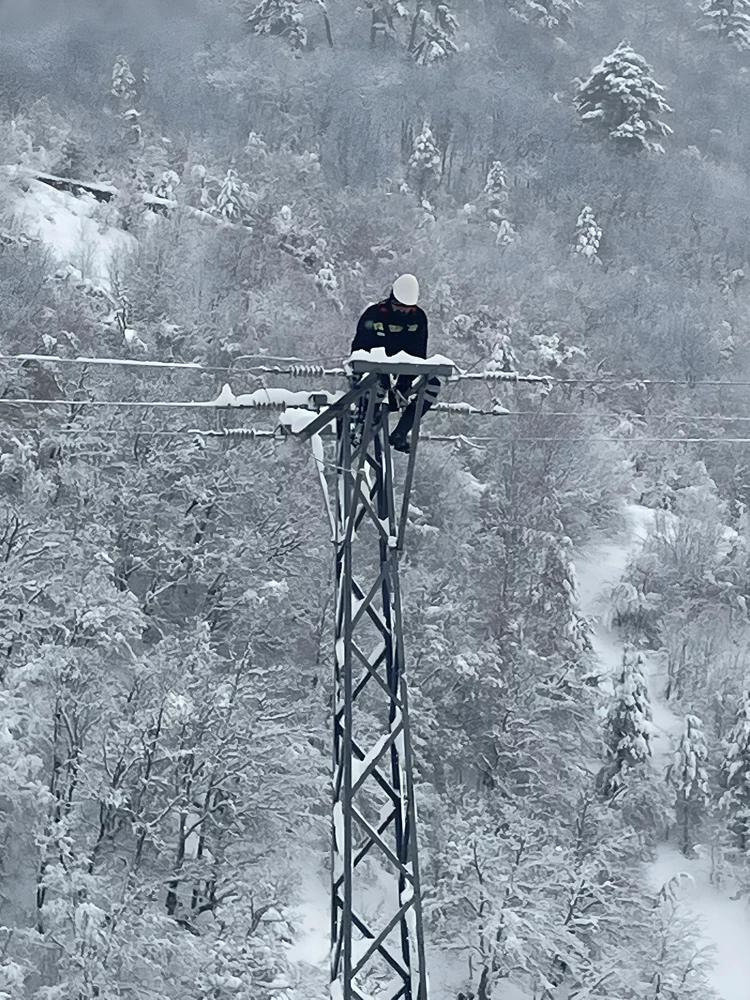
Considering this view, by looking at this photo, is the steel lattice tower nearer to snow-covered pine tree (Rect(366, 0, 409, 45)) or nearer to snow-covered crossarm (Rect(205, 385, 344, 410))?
snow-covered crossarm (Rect(205, 385, 344, 410))

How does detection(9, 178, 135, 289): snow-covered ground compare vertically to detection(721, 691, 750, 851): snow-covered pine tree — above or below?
above

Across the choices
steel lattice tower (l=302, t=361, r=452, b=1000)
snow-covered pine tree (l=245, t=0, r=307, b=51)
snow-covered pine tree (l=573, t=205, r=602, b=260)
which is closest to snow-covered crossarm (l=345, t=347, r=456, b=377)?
steel lattice tower (l=302, t=361, r=452, b=1000)

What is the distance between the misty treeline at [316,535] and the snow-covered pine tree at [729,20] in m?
17.2

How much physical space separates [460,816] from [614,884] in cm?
342

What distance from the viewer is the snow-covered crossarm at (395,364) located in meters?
6.57

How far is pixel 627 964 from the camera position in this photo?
21.5 metres

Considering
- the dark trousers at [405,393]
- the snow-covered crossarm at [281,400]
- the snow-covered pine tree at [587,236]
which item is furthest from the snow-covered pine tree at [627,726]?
the snow-covered pine tree at [587,236]

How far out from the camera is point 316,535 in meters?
26.7

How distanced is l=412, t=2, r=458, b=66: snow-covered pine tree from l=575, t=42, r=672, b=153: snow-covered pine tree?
7633 millimetres

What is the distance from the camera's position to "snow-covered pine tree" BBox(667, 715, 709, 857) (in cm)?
2519

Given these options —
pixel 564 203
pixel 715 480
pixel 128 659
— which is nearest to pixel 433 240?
pixel 564 203

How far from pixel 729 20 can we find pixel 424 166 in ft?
100

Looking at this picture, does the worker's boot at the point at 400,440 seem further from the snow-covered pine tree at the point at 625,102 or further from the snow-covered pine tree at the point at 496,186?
the snow-covered pine tree at the point at 625,102

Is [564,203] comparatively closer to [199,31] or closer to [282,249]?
[282,249]
